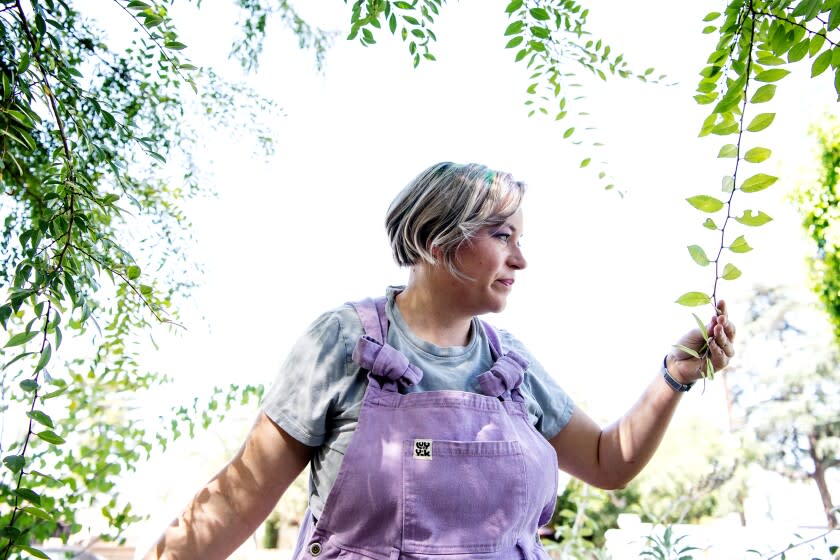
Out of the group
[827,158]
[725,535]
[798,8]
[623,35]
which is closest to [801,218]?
[827,158]

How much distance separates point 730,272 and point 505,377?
45cm

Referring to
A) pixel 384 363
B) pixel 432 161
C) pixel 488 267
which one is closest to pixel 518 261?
pixel 488 267

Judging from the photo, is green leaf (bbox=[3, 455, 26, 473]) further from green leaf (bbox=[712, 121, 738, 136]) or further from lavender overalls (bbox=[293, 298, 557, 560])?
green leaf (bbox=[712, 121, 738, 136])

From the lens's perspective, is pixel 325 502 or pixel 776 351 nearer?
pixel 325 502

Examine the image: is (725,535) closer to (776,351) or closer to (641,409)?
(641,409)

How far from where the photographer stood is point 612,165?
122 cm

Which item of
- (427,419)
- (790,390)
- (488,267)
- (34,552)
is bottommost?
(34,552)

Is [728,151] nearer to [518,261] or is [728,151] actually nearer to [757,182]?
[757,182]

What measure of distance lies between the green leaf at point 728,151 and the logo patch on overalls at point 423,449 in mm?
525

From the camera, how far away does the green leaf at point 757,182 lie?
603mm

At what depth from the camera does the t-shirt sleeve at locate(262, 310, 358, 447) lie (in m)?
0.95

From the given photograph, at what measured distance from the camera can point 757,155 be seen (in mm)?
614

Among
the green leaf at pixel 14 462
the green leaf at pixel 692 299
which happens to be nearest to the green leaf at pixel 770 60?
the green leaf at pixel 692 299

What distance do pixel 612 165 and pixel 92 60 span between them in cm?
94
